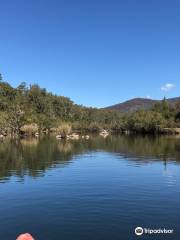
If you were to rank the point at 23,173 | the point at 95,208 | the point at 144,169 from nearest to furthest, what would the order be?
the point at 95,208
the point at 23,173
the point at 144,169

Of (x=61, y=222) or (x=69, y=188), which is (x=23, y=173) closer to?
(x=69, y=188)

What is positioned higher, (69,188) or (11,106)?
(11,106)

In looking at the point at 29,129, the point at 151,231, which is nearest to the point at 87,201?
the point at 151,231

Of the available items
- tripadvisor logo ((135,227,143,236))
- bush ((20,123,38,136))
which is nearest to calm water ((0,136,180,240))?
tripadvisor logo ((135,227,143,236))

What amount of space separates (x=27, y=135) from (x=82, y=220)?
478ft

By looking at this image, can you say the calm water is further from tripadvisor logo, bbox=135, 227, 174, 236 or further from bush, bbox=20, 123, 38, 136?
bush, bbox=20, 123, 38, 136

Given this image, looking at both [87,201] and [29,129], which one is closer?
[87,201]

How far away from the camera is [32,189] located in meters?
39.8

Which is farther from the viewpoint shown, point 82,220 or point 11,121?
point 11,121

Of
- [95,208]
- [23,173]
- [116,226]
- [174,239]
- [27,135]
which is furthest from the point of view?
[27,135]

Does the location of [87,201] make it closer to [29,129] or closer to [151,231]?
[151,231]

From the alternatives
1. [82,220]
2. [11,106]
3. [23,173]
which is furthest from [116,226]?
[11,106]

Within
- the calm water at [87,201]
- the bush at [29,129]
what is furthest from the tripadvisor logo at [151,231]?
the bush at [29,129]

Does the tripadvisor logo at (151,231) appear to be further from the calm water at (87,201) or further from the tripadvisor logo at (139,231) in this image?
the calm water at (87,201)
